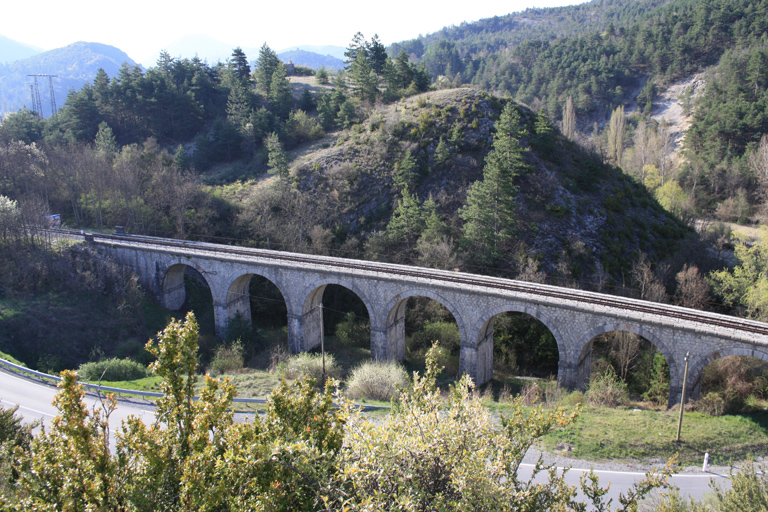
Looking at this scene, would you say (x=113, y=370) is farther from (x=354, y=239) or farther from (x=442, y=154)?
(x=442, y=154)

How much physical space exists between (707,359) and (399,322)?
51.2ft

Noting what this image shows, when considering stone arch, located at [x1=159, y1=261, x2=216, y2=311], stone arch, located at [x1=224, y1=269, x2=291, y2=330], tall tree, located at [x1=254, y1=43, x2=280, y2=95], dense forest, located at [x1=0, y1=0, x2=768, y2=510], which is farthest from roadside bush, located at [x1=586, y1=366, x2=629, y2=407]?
tall tree, located at [x1=254, y1=43, x2=280, y2=95]

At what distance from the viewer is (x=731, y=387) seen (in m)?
20.7

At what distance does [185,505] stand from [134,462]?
1454 mm

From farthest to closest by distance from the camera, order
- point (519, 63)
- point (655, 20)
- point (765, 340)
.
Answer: point (519, 63) < point (655, 20) < point (765, 340)

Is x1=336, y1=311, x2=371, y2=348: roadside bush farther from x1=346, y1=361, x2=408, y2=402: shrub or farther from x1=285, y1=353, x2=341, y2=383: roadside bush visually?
x1=346, y1=361, x2=408, y2=402: shrub

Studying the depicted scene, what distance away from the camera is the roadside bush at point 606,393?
2141 centimetres

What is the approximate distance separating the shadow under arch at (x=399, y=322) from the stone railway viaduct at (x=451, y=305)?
0.06 metres

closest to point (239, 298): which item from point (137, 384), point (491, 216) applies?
point (137, 384)

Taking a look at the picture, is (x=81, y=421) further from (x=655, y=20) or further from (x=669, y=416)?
(x=655, y=20)

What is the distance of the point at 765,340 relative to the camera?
18.4m

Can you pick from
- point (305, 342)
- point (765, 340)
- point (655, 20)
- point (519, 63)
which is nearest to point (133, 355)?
point (305, 342)

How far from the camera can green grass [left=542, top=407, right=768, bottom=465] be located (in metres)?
16.7

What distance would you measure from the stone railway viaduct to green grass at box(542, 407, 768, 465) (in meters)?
2.08
